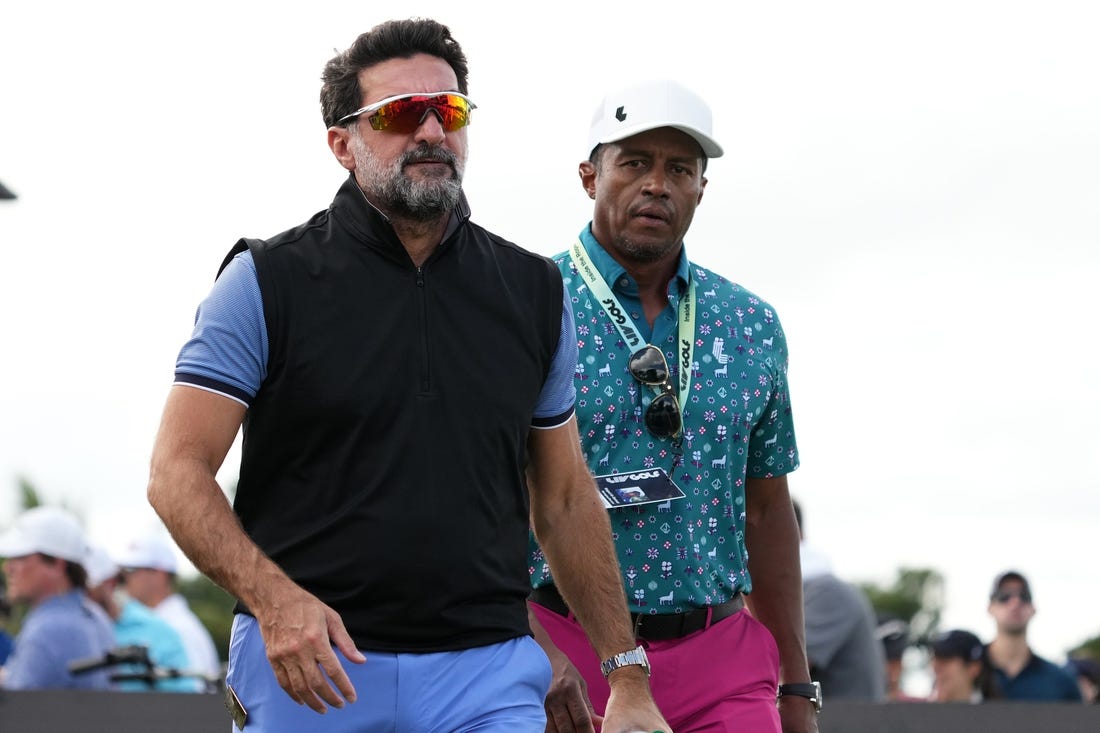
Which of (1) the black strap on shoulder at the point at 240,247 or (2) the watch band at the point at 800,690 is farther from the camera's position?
(2) the watch band at the point at 800,690

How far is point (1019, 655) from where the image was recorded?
939 cm

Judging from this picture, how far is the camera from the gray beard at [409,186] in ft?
12.5

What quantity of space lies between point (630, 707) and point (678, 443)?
0.91 meters

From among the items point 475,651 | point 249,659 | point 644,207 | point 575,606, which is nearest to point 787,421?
point 644,207

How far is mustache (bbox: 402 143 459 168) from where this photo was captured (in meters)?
3.87

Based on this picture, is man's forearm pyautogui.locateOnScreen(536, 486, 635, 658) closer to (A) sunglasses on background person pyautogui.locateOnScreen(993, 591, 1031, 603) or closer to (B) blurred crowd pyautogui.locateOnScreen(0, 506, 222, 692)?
(B) blurred crowd pyautogui.locateOnScreen(0, 506, 222, 692)

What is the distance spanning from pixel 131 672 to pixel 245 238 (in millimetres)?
5567

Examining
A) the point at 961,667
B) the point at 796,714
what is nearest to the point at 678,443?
the point at 796,714

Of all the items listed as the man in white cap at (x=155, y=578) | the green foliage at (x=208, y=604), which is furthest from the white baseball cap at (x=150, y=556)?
the green foliage at (x=208, y=604)

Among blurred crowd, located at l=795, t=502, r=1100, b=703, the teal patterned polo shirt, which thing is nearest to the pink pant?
the teal patterned polo shirt

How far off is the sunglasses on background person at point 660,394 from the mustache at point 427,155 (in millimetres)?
1061

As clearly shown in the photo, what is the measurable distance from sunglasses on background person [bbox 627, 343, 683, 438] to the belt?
51 cm

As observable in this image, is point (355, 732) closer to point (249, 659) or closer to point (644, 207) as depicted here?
point (249, 659)

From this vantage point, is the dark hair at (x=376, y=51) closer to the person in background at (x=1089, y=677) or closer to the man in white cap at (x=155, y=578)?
the man in white cap at (x=155, y=578)
